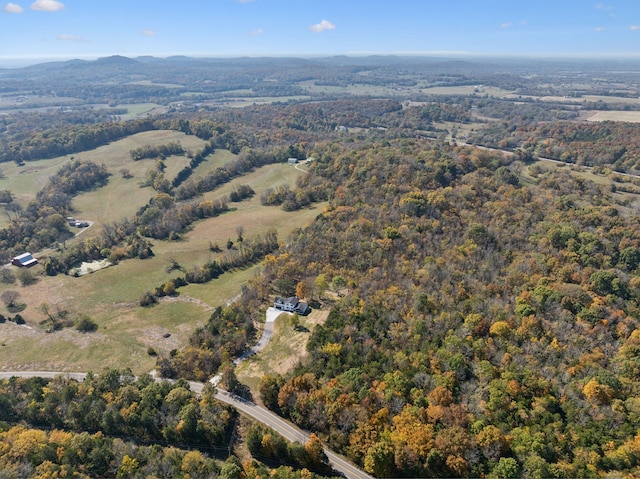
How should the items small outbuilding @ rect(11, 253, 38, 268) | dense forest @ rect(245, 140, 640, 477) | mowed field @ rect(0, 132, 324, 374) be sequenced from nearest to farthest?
1. dense forest @ rect(245, 140, 640, 477)
2. mowed field @ rect(0, 132, 324, 374)
3. small outbuilding @ rect(11, 253, 38, 268)

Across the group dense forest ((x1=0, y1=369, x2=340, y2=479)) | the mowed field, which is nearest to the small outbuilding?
the mowed field

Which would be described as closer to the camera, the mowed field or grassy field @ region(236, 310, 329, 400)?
grassy field @ region(236, 310, 329, 400)

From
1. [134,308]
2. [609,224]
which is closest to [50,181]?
[134,308]

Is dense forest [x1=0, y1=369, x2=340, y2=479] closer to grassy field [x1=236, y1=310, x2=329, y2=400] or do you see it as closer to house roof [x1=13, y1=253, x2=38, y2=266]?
grassy field [x1=236, y1=310, x2=329, y2=400]

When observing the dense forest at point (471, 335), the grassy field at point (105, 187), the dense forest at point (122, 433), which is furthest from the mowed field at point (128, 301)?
the dense forest at point (471, 335)

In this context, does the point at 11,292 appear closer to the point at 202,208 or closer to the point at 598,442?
the point at 202,208

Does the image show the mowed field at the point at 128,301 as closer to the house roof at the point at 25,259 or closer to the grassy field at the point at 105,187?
the grassy field at the point at 105,187
